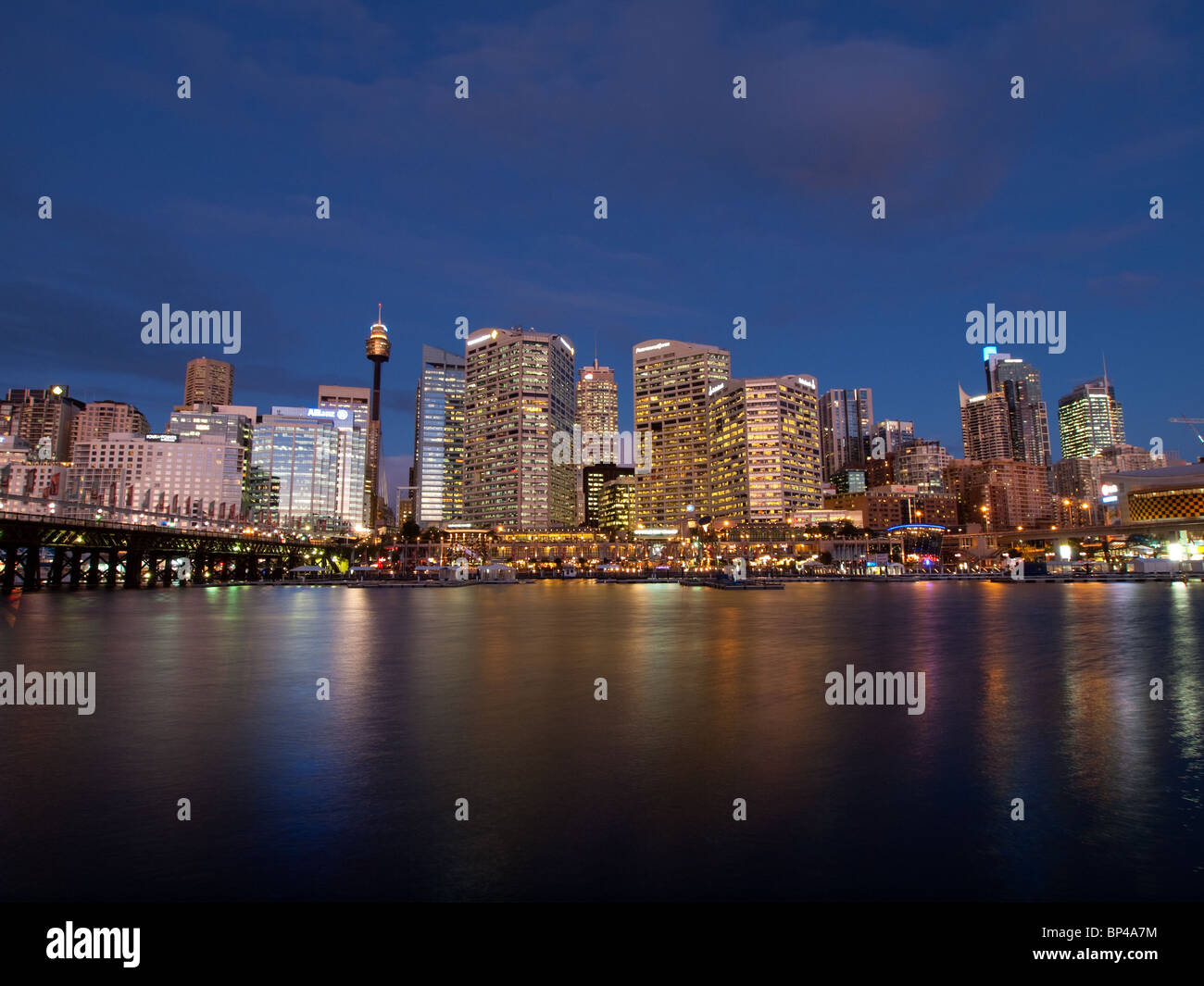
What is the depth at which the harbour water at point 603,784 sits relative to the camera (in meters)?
8.09

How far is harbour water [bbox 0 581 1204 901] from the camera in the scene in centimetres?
809

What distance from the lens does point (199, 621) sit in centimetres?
4959

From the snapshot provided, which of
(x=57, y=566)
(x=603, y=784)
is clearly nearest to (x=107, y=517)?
(x=57, y=566)

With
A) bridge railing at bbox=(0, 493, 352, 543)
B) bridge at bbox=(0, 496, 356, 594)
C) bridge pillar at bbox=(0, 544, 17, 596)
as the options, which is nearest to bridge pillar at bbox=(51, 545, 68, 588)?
bridge at bbox=(0, 496, 356, 594)

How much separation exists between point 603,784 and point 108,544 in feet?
424

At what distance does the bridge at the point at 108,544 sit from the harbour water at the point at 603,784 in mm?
89426

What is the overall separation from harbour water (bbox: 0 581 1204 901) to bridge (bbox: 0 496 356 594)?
8943 cm

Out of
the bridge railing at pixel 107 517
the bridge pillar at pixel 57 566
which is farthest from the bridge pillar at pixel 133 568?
the bridge pillar at pixel 57 566

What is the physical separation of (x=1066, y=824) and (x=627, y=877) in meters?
6.47

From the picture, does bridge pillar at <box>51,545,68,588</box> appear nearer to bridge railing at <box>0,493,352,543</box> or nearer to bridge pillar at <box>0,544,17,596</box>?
bridge railing at <box>0,493,352,543</box>

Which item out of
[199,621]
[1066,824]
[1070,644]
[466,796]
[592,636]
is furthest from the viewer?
[199,621]
